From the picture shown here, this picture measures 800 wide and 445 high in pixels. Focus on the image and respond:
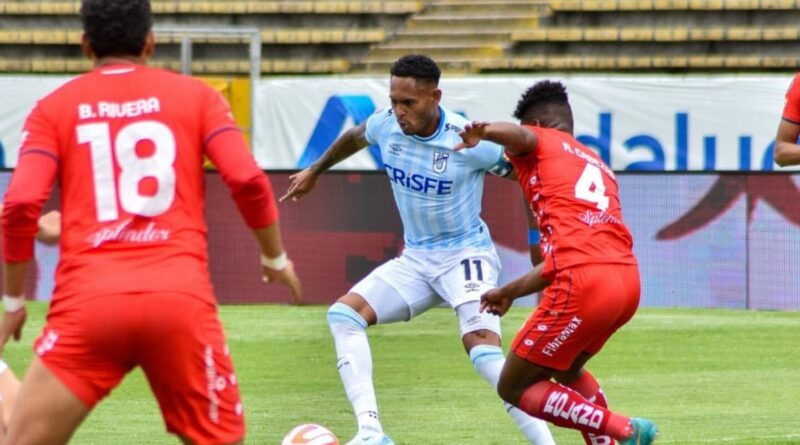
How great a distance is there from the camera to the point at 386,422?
9.69 metres

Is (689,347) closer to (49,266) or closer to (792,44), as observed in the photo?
(49,266)

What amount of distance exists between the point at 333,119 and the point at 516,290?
12773 millimetres

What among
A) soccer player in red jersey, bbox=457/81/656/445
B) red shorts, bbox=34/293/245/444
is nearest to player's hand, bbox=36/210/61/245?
red shorts, bbox=34/293/245/444

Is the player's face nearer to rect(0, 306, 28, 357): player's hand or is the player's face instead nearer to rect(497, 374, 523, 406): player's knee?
rect(497, 374, 523, 406): player's knee

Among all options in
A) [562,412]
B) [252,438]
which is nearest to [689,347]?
A: [252,438]

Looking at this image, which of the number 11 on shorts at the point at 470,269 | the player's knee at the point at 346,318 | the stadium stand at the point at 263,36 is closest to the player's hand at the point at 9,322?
the player's knee at the point at 346,318

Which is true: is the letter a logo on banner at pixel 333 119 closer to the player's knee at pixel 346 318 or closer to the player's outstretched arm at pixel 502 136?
the player's knee at pixel 346 318

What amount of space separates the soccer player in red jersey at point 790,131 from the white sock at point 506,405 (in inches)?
72.8

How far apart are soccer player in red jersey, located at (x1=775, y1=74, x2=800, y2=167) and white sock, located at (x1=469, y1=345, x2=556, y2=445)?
185 centimetres

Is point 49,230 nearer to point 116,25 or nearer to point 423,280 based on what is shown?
point 116,25

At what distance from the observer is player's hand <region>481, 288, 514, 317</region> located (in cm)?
701

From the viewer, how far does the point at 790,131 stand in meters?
8.37

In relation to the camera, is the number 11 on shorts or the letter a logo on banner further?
the letter a logo on banner

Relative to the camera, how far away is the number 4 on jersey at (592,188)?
22.7 ft
